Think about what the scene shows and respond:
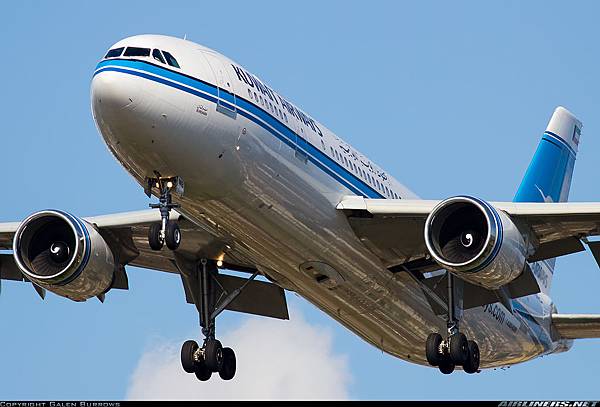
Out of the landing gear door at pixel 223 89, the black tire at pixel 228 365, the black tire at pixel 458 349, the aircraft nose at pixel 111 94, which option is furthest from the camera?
the black tire at pixel 228 365

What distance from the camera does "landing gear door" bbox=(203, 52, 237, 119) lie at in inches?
1189

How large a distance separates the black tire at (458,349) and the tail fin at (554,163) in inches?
368

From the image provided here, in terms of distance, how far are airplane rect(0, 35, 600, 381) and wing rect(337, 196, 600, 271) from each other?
0.04 meters

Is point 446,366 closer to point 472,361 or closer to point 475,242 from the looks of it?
point 472,361

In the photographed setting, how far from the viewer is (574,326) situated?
40.7 metres

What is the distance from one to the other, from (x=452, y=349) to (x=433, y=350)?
48 cm

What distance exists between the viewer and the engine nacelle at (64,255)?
113ft

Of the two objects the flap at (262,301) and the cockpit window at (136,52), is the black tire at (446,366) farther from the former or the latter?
the cockpit window at (136,52)

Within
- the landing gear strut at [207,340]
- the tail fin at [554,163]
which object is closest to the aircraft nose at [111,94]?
the landing gear strut at [207,340]

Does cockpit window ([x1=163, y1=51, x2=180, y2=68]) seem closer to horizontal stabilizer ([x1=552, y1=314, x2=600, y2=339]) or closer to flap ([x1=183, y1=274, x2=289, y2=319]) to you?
flap ([x1=183, y1=274, x2=289, y2=319])

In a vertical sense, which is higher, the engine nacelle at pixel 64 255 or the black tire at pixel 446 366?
the engine nacelle at pixel 64 255

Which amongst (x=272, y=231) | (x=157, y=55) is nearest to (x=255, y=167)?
(x=272, y=231)

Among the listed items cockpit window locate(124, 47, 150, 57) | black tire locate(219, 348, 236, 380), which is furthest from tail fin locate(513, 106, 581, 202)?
cockpit window locate(124, 47, 150, 57)

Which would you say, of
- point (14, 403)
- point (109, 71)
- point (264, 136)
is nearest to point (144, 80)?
point (109, 71)
